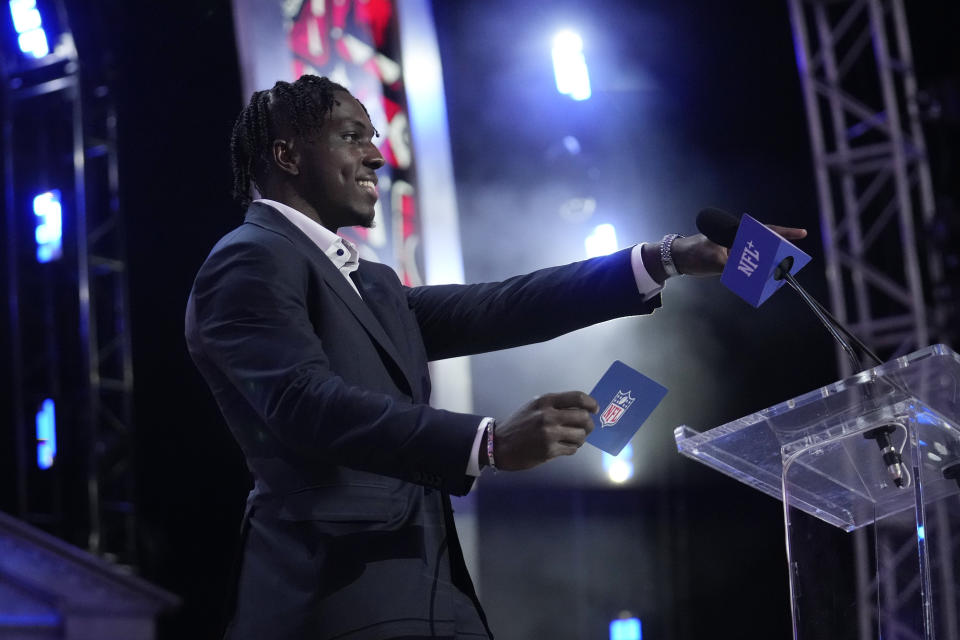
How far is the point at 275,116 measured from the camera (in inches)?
73.5

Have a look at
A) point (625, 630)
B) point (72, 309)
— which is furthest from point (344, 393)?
point (625, 630)

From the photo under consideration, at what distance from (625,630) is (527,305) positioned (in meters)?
6.91

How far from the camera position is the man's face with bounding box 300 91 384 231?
5.94 ft

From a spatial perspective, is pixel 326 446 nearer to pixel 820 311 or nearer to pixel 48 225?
pixel 820 311

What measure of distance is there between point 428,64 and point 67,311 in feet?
9.13

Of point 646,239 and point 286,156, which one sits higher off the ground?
point 646,239

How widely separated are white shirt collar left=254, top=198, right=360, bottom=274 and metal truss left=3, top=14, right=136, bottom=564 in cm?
451

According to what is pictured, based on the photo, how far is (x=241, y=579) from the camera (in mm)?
1518

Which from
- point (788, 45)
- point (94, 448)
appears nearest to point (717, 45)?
point (788, 45)

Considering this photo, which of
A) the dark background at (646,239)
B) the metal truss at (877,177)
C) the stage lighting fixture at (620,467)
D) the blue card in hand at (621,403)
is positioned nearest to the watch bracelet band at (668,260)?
the blue card in hand at (621,403)

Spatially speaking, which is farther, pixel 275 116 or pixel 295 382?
pixel 275 116

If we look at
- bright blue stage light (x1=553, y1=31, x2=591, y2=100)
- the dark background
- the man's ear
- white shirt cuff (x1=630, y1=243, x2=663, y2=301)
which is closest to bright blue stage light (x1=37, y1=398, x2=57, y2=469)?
the dark background

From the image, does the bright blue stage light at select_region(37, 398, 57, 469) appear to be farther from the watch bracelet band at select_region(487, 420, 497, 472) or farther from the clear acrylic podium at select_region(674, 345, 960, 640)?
the watch bracelet band at select_region(487, 420, 497, 472)

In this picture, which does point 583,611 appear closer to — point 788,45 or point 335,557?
point 788,45
